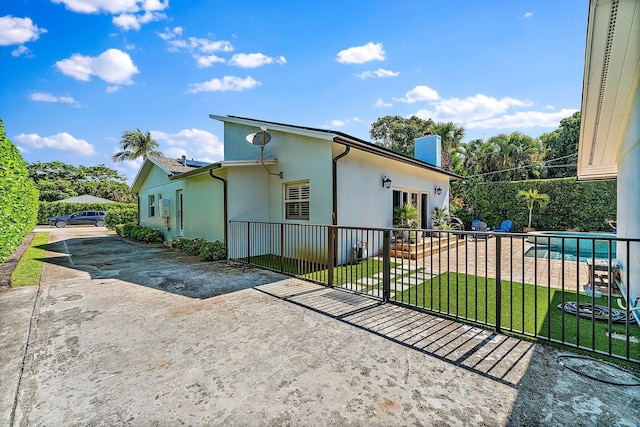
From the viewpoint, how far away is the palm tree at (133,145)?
3359 centimetres

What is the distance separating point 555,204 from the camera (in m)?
16.3

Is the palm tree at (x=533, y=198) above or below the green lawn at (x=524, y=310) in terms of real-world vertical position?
above

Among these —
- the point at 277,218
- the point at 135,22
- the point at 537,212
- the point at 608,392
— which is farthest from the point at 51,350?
the point at 537,212

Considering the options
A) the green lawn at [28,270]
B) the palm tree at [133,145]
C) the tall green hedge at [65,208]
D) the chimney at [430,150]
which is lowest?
the green lawn at [28,270]

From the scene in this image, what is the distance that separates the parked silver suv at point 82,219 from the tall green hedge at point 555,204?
3086 cm

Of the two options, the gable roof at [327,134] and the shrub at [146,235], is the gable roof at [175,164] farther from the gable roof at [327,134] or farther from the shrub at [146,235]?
the shrub at [146,235]

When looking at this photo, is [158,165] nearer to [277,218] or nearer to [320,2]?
[277,218]

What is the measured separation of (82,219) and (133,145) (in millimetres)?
13168

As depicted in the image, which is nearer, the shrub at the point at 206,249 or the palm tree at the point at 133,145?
the shrub at the point at 206,249

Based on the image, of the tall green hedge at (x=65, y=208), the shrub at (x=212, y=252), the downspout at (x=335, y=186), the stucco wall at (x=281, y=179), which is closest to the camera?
the downspout at (x=335, y=186)

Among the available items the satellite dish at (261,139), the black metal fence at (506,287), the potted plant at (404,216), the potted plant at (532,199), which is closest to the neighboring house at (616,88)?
the black metal fence at (506,287)

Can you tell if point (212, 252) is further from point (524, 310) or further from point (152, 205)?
point (152, 205)

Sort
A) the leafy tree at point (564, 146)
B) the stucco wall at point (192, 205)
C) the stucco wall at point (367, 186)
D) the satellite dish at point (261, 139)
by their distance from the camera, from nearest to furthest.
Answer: the stucco wall at point (367, 186)
the satellite dish at point (261, 139)
the stucco wall at point (192, 205)
the leafy tree at point (564, 146)

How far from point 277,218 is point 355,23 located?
6612 millimetres
